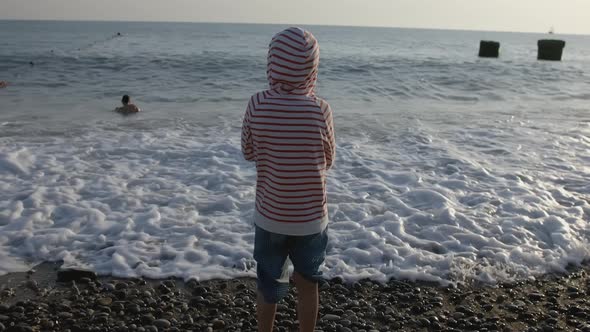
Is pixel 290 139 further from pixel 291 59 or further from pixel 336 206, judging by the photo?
pixel 336 206

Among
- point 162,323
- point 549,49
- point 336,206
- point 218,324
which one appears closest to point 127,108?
point 336,206

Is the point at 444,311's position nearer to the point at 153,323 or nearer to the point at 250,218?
the point at 153,323

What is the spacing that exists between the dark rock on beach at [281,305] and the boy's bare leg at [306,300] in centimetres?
62

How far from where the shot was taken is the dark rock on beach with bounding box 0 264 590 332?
337 centimetres

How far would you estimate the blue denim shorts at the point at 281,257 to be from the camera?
8.34 ft

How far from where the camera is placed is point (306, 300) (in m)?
2.74

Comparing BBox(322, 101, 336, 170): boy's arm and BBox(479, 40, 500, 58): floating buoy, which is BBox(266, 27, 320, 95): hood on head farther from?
BBox(479, 40, 500, 58): floating buoy

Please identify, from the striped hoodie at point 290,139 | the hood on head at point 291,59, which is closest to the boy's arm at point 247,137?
the striped hoodie at point 290,139

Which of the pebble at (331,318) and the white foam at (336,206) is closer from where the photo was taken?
the pebble at (331,318)

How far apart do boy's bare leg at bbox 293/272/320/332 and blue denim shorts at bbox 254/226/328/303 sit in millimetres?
47

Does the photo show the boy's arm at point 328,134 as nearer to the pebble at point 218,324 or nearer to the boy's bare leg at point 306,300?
the boy's bare leg at point 306,300

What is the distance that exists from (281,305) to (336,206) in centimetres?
223

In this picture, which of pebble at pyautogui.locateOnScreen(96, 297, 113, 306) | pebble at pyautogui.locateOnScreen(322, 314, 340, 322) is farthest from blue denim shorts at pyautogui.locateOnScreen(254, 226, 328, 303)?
pebble at pyautogui.locateOnScreen(96, 297, 113, 306)

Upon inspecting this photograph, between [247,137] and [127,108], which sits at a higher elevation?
[247,137]
